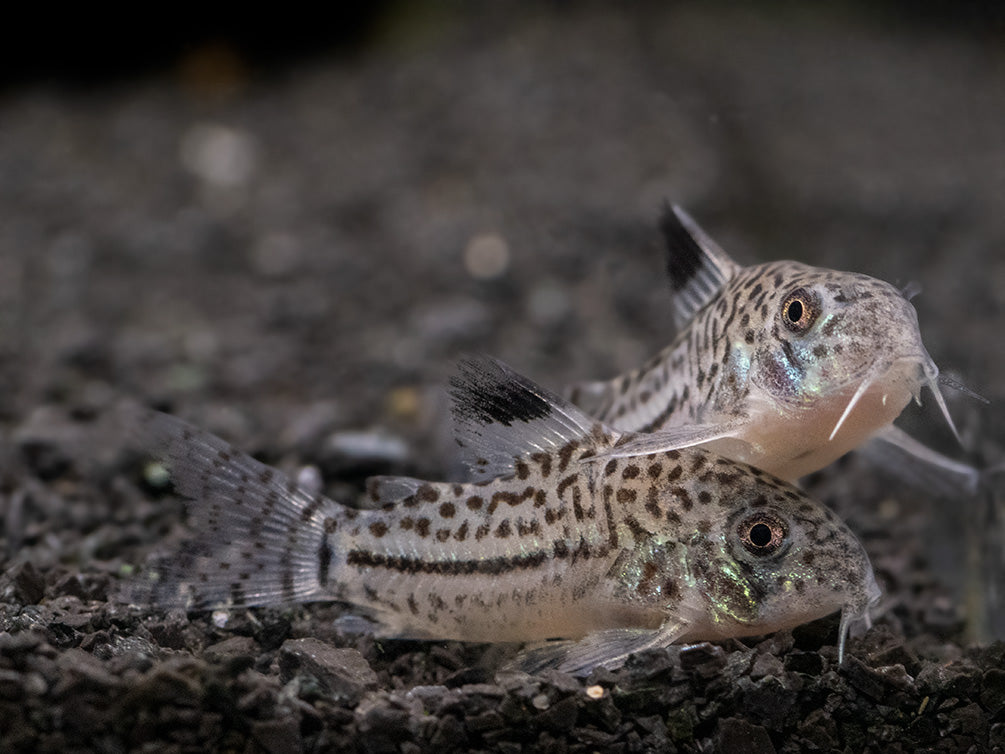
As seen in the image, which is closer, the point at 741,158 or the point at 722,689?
the point at 722,689

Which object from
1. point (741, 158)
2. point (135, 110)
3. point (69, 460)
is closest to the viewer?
point (69, 460)

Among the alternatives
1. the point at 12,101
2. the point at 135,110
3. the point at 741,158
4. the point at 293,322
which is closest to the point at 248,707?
the point at 293,322

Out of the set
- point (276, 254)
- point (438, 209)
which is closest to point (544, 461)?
point (276, 254)

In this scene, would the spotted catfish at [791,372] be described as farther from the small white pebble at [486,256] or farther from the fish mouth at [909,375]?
the small white pebble at [486,256]

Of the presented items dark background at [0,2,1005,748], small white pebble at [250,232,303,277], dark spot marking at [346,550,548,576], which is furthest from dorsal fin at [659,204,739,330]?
small white pebble at [250,232,303,277]

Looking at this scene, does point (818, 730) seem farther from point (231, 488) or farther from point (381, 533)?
point (231, 488)

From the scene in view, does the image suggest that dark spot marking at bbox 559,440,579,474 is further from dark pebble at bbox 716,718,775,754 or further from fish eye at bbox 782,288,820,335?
dark pebble at bbox 716,718,775,754

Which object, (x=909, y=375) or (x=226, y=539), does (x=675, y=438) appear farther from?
(x=226, y=539)
